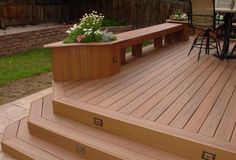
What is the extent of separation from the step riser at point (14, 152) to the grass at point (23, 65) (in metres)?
2.27

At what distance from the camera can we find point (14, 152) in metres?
2.75

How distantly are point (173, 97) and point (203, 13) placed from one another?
1999 millimetres

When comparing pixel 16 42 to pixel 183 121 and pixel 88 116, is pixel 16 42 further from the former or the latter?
pixel 183 121

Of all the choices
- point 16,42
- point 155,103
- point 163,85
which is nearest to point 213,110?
point 155,103

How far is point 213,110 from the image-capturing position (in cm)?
260

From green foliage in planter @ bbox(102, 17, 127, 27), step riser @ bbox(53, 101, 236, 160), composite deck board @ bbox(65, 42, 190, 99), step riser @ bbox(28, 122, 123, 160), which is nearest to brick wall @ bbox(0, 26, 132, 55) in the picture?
green foliage in planter @ bbox(102, 17, 127, 27)

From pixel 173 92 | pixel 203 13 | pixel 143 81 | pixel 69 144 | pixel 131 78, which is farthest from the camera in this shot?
pixel 203 13

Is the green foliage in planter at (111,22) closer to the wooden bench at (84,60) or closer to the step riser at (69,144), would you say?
the wooden bench at (84,60)

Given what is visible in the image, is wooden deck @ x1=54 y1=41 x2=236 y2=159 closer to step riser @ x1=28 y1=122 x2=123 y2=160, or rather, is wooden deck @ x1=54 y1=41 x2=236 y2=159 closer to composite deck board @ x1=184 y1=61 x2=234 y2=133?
composite deck board @ x1=184 y1=61 x2=234 y2=133

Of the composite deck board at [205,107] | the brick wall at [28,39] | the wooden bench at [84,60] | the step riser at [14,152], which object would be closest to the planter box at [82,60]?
the wooden bench at [84,60]

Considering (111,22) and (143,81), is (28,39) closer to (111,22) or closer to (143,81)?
(111,22)

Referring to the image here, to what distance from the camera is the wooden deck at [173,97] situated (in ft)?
7.48

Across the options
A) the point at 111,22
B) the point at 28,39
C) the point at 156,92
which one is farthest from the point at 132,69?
the point at 111,22

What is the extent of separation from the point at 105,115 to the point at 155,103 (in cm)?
58
